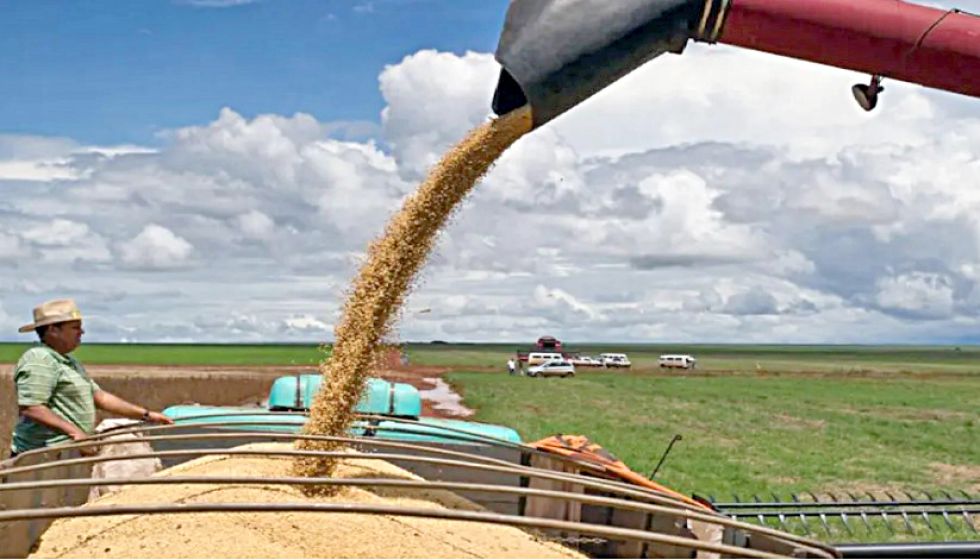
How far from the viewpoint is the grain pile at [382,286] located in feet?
13.3

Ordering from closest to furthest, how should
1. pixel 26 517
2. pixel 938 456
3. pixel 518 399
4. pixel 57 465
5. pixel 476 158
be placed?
pixel 26 517
pixel 57 465
pixel 476 158
pixel 938 456
pixel 518 399

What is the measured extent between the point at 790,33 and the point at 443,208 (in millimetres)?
1396

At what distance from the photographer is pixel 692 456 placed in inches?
601

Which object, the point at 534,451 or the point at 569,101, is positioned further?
the point at 534,451

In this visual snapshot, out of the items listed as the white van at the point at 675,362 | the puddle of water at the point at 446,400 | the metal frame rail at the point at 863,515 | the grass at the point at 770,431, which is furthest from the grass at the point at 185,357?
the metal frame rail at the point at 863,515

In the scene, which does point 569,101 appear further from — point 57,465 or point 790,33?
point 57,465

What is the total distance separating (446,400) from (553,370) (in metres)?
19.7

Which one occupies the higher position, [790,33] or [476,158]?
[790,33]

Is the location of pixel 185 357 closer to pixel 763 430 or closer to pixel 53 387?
pixel 763 430

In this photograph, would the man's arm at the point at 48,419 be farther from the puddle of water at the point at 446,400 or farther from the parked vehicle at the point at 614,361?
the parked vehicle at the point at 614,361

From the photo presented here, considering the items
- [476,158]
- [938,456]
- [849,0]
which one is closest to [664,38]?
[849,0]

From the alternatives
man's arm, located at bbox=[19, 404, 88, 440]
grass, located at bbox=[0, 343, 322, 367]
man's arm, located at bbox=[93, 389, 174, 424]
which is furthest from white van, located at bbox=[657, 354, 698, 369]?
man's arm, located at bbox=[19, 404, 88, 440]

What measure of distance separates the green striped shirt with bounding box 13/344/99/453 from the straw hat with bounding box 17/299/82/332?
110mm

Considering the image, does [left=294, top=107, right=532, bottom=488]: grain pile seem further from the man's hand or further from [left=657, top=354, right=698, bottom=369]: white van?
[left=657, top=354, right=698, bottom=369]: white van
